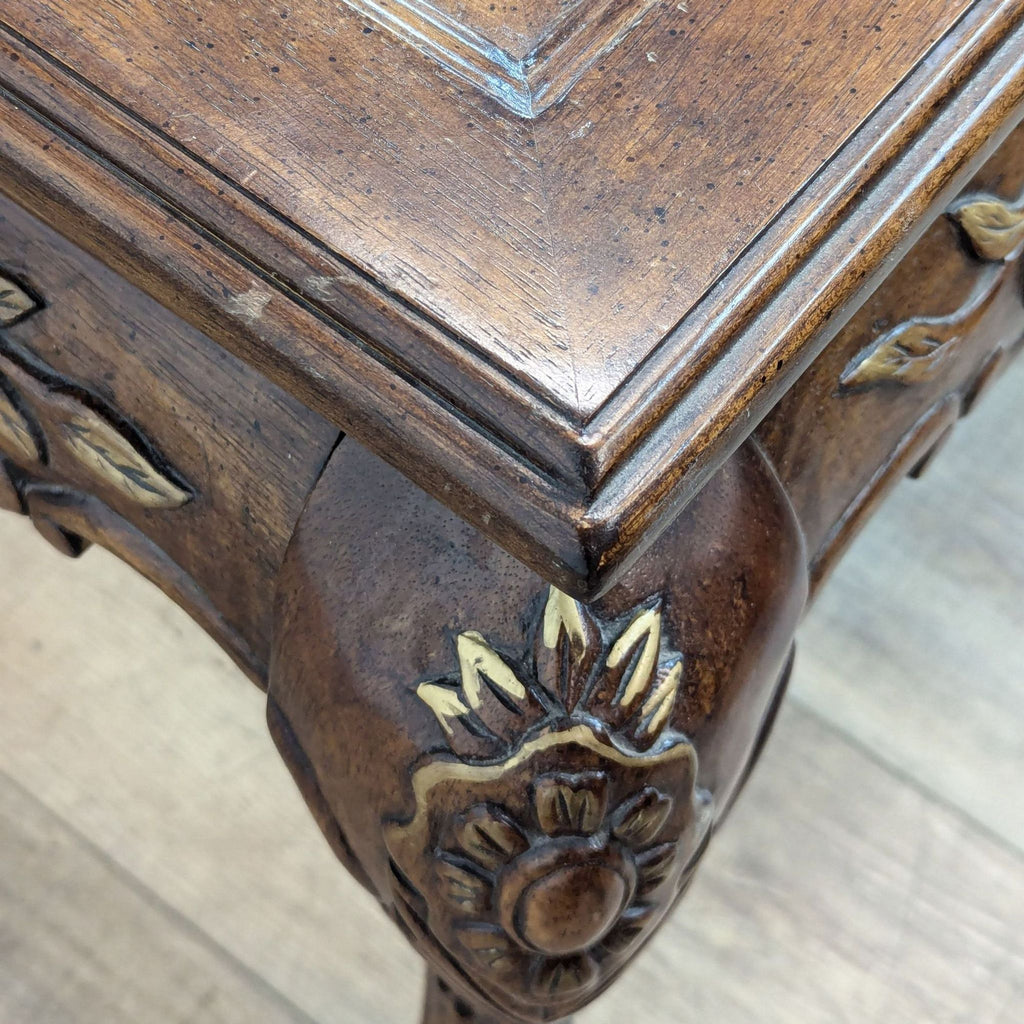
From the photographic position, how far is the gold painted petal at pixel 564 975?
434mm

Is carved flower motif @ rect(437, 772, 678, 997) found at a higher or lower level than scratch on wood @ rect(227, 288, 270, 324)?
lower

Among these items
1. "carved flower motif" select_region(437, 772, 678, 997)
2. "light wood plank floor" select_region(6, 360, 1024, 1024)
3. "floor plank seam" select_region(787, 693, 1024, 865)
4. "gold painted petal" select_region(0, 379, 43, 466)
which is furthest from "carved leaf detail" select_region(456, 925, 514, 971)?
"floor plank seam" select_region(787, 693, 1024, 865)

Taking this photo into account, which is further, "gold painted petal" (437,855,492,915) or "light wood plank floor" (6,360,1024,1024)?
"light wood plank floor" (6,360,1024,1024)

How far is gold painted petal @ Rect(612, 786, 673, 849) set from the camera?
0.40m

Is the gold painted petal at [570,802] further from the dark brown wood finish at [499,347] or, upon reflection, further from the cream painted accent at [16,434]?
the cream painted accent at [16,434]

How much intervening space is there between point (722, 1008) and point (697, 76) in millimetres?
539

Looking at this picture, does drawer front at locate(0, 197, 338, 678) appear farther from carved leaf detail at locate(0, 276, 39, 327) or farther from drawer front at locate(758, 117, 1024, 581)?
drawer front at locate(758, 117, 1024, 581)

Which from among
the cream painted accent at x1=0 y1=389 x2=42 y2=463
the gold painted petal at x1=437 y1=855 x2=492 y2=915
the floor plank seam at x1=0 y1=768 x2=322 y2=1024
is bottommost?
the floor plank seam at x1=0 y1=768 x2=322 y2=1024

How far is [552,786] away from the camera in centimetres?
39

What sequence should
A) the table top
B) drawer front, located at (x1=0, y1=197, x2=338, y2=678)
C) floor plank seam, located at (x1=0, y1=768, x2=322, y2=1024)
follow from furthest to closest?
floor plank seam, located at (x1=0, y1=768, x2=322, y2=1024) → drawer front, located at (x1=0, y1=197, x2=338, y2=678) → the table top

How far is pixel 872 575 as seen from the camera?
0.92 m

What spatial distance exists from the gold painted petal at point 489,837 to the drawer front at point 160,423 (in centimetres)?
12

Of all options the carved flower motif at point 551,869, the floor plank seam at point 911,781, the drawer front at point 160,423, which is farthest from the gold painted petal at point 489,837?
the floor plank seam at point 911,781

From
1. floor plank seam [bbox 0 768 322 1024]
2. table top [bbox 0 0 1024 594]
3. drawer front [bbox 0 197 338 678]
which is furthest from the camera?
floor plank seam [bbox 0 768 322 1024]
